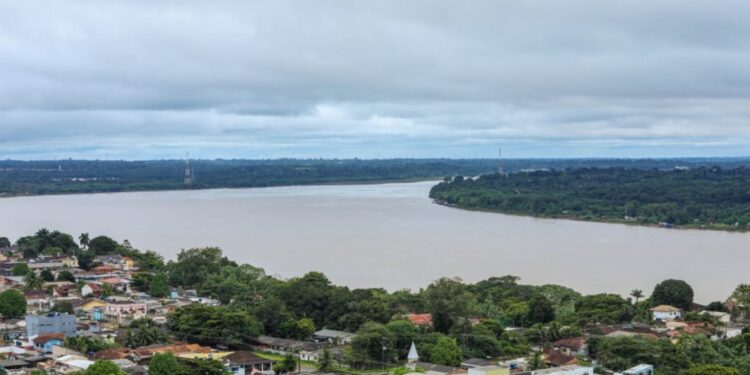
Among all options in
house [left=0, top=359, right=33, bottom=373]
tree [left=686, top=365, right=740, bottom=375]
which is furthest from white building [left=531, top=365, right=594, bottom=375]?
house [left=0, top=359, right=33, bottom=373]

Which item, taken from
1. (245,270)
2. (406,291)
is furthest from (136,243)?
(406,291)

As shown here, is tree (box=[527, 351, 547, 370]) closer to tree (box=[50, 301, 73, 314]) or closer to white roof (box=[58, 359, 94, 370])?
white roof (box=[58, 359, 94, 370])

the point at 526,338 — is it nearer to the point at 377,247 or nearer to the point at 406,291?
the point at 406,291

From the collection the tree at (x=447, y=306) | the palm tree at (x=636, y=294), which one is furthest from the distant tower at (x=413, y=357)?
the palm tree at (x=636, y=294)

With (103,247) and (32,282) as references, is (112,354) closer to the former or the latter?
(32,282)

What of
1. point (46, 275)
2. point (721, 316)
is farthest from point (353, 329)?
point (46, 275)
